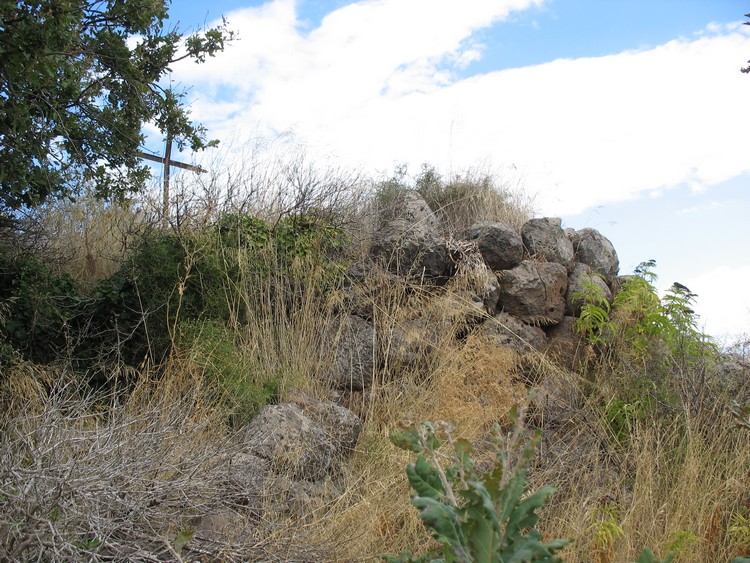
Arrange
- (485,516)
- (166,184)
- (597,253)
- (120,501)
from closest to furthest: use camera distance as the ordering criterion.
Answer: (485,516), (120,501), (166,184), (597,253)

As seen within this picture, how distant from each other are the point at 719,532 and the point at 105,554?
3588 mm

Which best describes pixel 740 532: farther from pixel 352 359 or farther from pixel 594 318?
pixel 352 359

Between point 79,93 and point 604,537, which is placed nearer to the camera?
point 604,537

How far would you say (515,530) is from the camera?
128cm

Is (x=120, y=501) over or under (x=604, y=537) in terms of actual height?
over

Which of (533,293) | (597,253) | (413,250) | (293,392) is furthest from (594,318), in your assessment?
(293,392)

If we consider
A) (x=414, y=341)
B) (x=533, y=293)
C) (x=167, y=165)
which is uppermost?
(x=167, y=165)

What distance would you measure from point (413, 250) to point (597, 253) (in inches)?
112

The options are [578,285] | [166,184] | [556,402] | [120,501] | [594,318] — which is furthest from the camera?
[166,184]

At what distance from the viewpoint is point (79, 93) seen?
5992 mm

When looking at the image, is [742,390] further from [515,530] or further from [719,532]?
[515,530]

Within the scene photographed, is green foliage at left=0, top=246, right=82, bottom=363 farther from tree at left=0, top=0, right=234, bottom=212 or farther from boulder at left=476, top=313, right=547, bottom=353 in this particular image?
boulder at left=476, top=313, right=547, bottom=353

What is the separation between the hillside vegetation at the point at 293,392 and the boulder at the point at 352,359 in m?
0.07

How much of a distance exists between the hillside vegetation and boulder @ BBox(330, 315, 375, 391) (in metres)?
0.07
